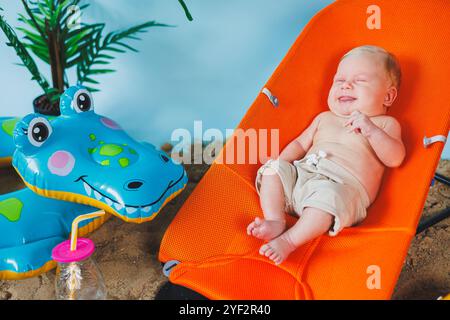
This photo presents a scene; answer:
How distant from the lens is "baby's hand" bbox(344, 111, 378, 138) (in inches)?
56.7

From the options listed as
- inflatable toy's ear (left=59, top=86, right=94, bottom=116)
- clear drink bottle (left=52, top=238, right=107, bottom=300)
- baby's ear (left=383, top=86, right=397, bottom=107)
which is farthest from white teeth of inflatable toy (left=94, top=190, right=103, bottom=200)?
baby's ear (left=383, top=86, right=397, bottom=107)

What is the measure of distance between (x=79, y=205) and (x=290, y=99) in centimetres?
77

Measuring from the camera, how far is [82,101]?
155 cm

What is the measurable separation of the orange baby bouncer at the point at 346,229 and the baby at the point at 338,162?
0.14ft

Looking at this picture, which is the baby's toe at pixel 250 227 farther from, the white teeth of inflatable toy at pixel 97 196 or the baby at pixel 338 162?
the white teeth of inflatable toy at pixel 97 196

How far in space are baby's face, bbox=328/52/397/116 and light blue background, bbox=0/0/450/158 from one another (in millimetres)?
615

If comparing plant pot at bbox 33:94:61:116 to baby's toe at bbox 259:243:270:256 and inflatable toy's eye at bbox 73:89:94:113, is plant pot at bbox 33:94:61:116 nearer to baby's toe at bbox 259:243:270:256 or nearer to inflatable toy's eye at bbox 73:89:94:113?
inflatable toy's eye at bbox 73:89:94:113

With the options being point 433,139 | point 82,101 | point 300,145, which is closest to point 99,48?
→ point 82,101

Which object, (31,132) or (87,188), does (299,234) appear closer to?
(87,188)

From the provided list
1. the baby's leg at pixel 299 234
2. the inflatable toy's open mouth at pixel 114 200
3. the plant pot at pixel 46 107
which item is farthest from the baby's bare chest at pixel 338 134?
the plant pot at pixel 46 107

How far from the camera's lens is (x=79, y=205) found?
1595 mm

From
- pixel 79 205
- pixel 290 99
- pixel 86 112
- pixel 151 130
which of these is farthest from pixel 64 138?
pixel 151 130

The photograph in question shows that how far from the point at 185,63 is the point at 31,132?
969 millimetres

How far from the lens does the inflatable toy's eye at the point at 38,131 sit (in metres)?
1.37
